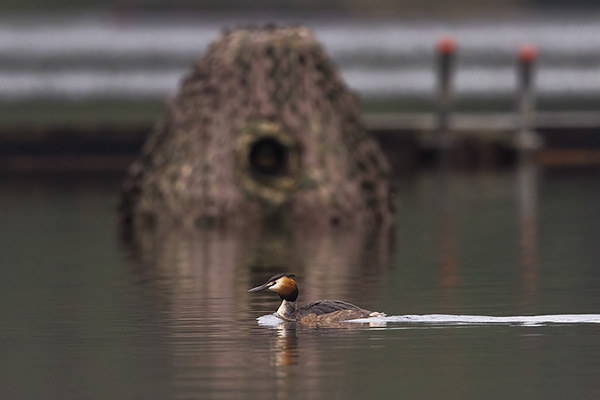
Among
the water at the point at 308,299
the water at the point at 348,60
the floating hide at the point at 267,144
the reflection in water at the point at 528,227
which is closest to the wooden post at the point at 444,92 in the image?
the reflection in water at the point at 528,227

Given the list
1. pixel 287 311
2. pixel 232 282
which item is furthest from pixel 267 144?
pixel 287 311

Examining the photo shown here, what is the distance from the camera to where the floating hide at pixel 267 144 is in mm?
17312

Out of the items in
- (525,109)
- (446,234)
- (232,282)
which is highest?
(525,109)

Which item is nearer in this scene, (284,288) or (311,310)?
(311,310)

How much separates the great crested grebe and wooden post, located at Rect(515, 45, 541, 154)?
18683 millimetres

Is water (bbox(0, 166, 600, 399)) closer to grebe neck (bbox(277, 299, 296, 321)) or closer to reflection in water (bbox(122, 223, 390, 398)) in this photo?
reflection in water (bbox(122, 223, 390, 398))

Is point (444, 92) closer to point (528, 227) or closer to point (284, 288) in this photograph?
point (528, 227)

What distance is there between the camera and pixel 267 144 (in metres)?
17.7

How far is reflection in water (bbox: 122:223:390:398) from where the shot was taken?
8.70 metres

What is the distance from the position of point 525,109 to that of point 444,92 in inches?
53.6

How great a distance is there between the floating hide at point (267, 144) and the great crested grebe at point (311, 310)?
278 inches

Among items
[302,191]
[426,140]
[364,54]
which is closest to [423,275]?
[302,191]

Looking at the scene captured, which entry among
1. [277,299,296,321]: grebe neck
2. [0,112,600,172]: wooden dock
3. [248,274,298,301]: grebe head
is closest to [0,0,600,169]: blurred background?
[0,112,600,172]: wooden dock

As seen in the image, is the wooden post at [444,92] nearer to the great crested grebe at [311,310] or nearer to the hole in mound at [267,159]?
the hole in mound at [267,159]
